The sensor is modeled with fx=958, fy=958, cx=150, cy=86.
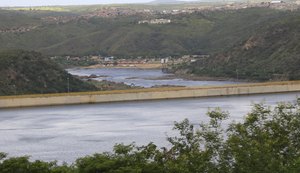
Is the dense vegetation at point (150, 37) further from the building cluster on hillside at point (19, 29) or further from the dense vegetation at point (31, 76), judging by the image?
the dense vegetation at point (31, 76)

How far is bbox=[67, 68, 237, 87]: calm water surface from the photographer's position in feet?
281

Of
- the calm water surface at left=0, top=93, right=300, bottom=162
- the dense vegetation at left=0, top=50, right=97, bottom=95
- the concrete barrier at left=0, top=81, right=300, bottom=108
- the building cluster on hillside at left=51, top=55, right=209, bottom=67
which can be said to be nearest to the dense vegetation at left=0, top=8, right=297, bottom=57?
the building cluster on hillside at left=51, top=55, right=209, bottom=67

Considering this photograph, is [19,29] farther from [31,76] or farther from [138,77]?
[31,76]

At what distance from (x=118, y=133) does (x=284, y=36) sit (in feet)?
175

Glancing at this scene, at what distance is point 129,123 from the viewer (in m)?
46.6

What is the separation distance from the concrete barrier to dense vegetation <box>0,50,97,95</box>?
640cm

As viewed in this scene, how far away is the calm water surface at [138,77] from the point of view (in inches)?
3371

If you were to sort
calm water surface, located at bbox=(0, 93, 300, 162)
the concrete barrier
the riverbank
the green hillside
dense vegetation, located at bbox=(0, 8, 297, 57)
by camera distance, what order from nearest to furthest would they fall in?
calm water surface, located at bbox=(0, 93, 300, 162) → the concrete barrier → the green hillside → the riverbank → dense vegetation, located at bbox=(0, 8, 297, 57)

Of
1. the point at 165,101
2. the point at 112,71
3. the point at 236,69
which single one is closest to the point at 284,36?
the point at 236,69

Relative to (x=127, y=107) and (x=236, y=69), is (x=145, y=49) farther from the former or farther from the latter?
(x=127, y=107)

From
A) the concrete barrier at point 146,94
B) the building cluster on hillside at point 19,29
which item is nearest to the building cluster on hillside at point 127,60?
the building cluster on hillside at point 19,29

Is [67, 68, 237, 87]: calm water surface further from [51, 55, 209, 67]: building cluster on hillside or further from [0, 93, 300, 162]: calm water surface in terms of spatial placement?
[0, 93, 300, 162]: calm water surface

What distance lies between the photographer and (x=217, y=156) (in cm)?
2269

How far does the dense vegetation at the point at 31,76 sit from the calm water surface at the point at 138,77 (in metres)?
14.1
